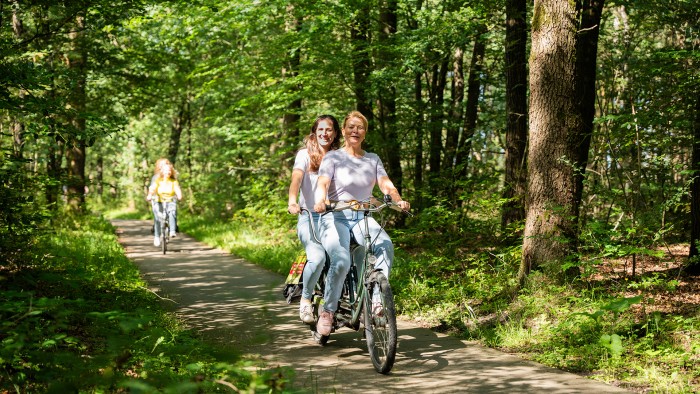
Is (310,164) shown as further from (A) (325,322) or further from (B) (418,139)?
(B) (418,139)

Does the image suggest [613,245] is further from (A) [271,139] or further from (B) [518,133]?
(A) [271,139]

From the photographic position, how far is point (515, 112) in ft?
33.3

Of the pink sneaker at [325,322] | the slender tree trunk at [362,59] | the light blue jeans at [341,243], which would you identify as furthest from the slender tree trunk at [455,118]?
the pink sneaker at [325,322]

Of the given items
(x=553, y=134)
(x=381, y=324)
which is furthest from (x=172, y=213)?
(x=381, y=324)

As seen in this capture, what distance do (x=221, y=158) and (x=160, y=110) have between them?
8.10m

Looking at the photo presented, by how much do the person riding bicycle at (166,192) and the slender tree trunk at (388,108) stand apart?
4.92m

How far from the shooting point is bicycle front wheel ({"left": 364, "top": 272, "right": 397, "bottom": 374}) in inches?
203

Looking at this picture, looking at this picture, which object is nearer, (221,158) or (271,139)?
(271,139)

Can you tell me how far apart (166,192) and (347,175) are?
10.0m

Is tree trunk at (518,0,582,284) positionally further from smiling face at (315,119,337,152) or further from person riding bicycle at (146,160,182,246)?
person riding bicycle at (146,160,182,246)

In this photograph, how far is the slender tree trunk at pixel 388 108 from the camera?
44.9 ft

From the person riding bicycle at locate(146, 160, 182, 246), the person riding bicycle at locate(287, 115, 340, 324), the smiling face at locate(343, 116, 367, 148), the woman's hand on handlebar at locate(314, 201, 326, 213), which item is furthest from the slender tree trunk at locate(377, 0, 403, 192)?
the woman's hand on handlebar at locate(314, 201, 326, 213)

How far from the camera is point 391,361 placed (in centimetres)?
517

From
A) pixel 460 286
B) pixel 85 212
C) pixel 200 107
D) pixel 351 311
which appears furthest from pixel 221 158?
pixel 351 311
